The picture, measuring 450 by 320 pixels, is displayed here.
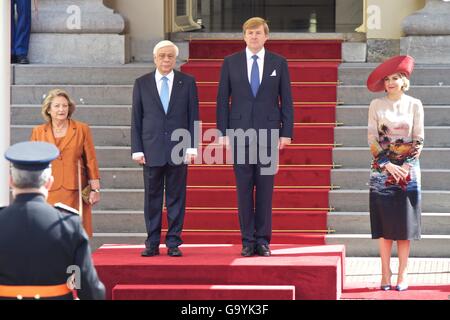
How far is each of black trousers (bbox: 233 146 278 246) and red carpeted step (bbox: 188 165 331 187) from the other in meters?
2.91

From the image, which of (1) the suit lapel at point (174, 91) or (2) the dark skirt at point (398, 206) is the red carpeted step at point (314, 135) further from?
(1) the suit lapel at point (174, 91)

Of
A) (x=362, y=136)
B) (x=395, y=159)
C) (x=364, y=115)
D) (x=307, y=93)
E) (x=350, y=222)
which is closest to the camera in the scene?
(x=395, y=159)

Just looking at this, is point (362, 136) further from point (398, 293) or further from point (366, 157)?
point (398, 293)

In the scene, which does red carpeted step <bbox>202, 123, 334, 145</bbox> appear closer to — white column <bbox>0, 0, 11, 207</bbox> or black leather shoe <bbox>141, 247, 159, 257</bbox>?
black leather shoe <bbox>141, 247, 159, 257</bbox>

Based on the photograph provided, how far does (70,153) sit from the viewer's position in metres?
9.91

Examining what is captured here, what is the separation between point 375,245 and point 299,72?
292 centimetres

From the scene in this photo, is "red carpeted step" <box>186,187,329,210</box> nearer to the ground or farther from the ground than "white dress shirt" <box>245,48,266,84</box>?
nearer to the ground

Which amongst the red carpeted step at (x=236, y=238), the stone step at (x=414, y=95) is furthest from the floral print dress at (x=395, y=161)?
the stone step at (x=414, y=95)

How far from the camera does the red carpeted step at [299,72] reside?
13875mm

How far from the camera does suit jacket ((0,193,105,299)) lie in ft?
19.4

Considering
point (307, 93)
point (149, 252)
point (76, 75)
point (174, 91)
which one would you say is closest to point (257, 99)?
point (174, 91)

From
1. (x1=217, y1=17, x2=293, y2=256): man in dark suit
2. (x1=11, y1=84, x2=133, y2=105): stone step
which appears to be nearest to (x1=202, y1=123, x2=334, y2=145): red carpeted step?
(x1=11, y1=84, x2=133, y2=105): stone step

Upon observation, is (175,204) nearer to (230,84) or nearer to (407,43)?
(230,84)

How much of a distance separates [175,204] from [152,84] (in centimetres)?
92
